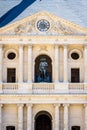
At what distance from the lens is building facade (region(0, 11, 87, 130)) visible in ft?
114

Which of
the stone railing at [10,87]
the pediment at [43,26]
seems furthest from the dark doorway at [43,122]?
the pediment at [43,26]

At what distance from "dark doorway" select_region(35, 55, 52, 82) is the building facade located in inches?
13.6

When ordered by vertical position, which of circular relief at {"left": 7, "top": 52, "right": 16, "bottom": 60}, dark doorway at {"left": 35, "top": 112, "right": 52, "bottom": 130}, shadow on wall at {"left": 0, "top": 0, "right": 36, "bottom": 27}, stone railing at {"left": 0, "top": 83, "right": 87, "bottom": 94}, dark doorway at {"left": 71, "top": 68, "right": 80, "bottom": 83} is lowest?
dark doorway at {"left": 35, "top": 112, "right": 52, "bottom": 130}

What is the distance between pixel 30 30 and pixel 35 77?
3777 millimetres

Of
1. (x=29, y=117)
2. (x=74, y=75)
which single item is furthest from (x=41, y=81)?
(x=29, y=117)

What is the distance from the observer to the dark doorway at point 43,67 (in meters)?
36.0

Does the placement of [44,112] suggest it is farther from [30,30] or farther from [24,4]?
[24,4]

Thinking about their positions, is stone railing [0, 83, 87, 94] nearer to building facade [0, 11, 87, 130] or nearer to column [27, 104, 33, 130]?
building facade [0, 11, 87, 130]

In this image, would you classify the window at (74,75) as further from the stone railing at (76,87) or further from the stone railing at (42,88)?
the stone railing at (42,88)

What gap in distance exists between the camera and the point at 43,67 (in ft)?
118

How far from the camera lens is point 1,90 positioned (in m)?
34.9

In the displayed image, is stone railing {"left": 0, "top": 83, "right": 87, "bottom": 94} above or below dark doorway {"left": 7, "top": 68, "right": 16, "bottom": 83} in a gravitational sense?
below

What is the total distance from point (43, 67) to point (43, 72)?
1.30 feet

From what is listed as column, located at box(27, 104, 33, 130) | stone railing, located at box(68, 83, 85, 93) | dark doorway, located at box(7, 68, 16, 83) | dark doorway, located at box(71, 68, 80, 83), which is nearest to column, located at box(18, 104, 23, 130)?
column, located at box(27, 104, 33, 130)
